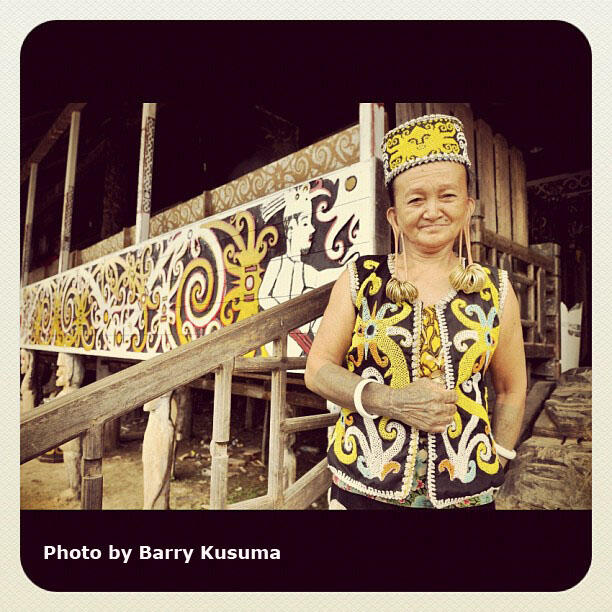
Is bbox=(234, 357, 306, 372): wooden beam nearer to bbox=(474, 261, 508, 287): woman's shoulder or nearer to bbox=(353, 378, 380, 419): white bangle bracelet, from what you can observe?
bbox=(353, 378, 380, 419): white bangle bracelet

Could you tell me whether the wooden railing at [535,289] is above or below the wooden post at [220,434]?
above

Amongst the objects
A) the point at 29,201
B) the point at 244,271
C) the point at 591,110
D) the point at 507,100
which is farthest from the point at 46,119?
the point at 591,110

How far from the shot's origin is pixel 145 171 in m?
3.38

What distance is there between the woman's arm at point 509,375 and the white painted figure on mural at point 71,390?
3.48 meters

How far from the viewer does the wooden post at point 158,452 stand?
1.26 m

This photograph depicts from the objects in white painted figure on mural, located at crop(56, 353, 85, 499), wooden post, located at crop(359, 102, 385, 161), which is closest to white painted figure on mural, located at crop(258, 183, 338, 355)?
wooden post, located at crop(359, 102, 385, 161)

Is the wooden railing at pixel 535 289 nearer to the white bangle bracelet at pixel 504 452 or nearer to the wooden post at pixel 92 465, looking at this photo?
the white bangle bracelet at pixel 504 452

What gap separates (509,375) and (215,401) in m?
0.95

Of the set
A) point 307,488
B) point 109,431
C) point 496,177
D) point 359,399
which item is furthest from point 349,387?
point 109,431

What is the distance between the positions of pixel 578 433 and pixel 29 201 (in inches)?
165

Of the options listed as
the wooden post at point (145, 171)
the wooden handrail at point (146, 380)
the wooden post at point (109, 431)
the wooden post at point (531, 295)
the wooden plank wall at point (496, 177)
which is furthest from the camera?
the wooden post at point (109, 431)

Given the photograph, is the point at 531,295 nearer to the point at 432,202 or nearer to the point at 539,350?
the point at 539,350

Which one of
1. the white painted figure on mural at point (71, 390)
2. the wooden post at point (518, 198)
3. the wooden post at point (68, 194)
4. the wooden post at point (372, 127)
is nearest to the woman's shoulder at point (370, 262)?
the wooden post at point (372, 127)

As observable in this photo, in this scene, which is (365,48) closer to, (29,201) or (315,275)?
(315,275)
